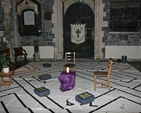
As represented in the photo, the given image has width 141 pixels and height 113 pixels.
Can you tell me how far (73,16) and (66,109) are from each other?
199 inches

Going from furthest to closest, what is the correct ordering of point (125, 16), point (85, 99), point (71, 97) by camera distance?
1. point (125, 16)
2. point (71, 97)
3. point (85, 99)

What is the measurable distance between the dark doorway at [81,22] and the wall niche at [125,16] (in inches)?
38.2

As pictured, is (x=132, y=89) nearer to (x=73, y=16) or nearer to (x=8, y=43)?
(x=73, y=16)

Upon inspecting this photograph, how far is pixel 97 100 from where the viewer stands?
2.74m

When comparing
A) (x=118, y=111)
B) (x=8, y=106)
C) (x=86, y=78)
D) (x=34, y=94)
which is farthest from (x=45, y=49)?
(x=118, y=111)

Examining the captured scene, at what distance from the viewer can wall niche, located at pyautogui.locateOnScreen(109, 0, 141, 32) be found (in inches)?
242

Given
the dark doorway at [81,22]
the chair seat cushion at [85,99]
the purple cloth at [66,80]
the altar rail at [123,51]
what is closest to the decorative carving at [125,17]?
the altar rail at [123,51]

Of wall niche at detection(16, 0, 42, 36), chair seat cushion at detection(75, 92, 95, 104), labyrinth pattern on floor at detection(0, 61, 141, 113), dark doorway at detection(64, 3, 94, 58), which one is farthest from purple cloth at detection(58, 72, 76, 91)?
wall niche at detection(16, 0, 42, 36)

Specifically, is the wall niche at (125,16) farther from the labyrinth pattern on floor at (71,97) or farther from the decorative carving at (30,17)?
the decorative carving at (30,17)

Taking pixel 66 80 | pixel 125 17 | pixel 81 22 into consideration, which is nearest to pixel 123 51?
pixel 125 17

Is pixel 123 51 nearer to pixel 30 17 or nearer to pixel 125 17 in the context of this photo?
pixel 125 17

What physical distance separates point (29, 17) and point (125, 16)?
4338mm

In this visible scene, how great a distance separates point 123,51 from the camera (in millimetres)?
6457

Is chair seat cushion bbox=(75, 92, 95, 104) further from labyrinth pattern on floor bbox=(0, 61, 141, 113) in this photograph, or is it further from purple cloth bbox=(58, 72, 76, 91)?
purple cloth bbox=(58, 72, 76, 91)
